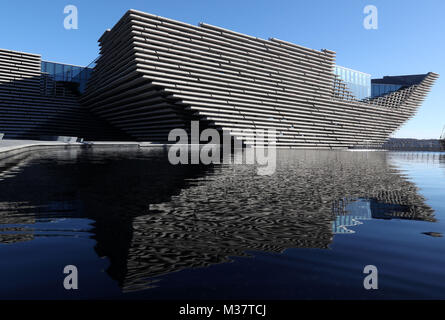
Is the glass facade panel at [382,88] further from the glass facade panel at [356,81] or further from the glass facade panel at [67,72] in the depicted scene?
the glass facade panel at [67,72]

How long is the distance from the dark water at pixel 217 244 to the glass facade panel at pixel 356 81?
80.8 m

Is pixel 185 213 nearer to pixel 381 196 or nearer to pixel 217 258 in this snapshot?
pixel 217 258

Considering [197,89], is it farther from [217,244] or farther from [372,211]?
[217,244]

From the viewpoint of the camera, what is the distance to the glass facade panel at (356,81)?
8149 cm

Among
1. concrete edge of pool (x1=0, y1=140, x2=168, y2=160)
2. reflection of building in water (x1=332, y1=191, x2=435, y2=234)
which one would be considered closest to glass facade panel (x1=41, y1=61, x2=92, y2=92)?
concrete edge of pool (x1=0, y1=140, x2=168, y2=160)

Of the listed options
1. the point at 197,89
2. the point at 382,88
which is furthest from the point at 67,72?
the point at 382,88

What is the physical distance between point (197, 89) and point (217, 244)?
4529cm

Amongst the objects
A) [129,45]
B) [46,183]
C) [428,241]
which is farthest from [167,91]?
[428,241]

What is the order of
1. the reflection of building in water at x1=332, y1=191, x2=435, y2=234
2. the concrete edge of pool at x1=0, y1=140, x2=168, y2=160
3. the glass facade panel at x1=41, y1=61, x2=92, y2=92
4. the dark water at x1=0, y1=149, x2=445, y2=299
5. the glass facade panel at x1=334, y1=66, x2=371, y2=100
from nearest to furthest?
1. the dark water at x1=0, y1=149, x2=445, y2=299
2. the reflection of building in water at x1=332, y1=191, x2=435, y2=234
3. the concrete edge of pool at x1=0, y1=140, x2=168, y2=160
4. the glass facade panel at x1=41, y1=61, x2=92, y2=92
5. the glass facade panel at x1=334, y1=66, x2=371, y2=100

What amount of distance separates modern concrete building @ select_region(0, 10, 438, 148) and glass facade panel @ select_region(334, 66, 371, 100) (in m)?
9.55

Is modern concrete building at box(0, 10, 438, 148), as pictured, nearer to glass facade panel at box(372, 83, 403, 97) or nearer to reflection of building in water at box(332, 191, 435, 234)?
glass facade panel at box(372, 83, 403, 97)

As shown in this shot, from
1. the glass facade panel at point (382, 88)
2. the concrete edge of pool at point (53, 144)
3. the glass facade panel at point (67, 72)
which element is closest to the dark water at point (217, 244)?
the concrete edge of pool at point (53, 144)

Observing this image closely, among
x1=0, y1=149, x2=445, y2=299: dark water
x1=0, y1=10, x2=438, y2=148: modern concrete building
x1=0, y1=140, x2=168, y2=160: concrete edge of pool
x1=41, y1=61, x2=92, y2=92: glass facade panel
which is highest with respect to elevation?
x1=41, y1=61, x2=92, y2=92: glass facade panel

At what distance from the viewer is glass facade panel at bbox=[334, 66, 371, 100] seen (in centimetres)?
8149
